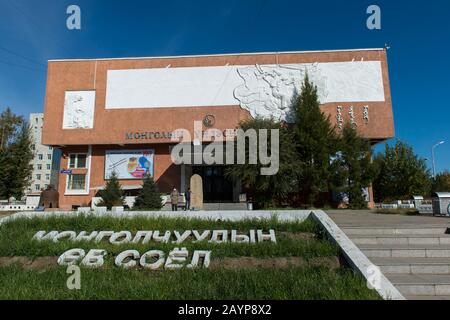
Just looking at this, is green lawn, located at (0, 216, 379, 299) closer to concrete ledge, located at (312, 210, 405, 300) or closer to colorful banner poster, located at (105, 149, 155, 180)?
concrete ledge, located at (312, 210, 405, 300)

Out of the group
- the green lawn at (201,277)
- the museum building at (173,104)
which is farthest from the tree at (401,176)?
the green lawn at (201,277)

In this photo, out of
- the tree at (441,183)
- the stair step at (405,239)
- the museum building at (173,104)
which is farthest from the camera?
the tree at (441,183)

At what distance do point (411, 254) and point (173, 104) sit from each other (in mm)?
Answer: 20854

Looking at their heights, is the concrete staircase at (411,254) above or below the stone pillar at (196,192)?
below

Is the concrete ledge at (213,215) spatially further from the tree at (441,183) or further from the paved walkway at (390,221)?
the tree at (441,183)

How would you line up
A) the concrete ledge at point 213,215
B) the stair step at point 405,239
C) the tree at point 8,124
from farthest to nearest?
the tree at point 8,124, the concrete ledge at point 213,215, the stair step at point 405,239

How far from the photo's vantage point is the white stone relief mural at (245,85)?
79.0 ft

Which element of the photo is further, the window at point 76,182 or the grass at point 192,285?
the window at point 76,182

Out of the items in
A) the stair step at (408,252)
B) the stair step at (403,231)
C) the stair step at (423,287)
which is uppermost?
the stair step at (403,231)

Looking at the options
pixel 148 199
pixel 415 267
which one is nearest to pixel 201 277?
pixel 415 267

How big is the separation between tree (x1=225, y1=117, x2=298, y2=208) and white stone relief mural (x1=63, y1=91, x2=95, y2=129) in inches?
507

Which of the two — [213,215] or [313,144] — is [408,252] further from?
[313,144]

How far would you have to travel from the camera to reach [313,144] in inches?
820
